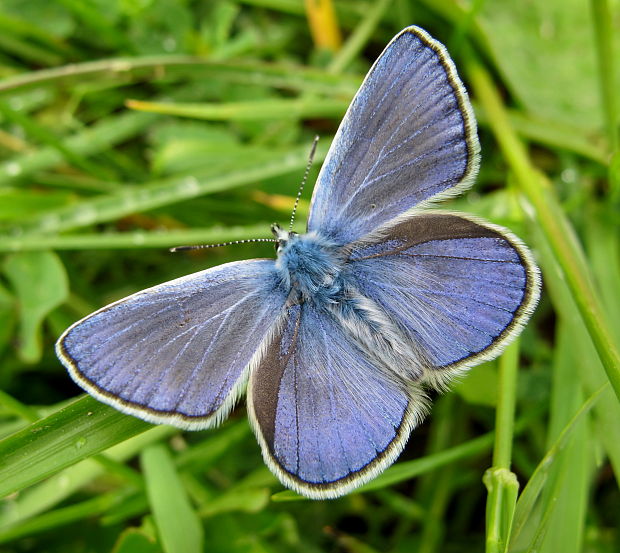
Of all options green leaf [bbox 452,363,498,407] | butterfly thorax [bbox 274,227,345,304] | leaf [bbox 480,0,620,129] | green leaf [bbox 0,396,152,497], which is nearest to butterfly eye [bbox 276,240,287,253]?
butterfly thorax [bbox 274,227,345,304]

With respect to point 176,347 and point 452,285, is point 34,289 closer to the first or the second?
point 176,347

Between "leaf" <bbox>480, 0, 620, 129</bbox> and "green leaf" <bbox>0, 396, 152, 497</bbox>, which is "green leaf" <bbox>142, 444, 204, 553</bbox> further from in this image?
"leaf" <bbox>480, 0, 620, 129</bbox>

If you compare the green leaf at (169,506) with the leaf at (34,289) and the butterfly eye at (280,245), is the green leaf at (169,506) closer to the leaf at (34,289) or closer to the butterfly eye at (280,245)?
the leaf at (34,289)

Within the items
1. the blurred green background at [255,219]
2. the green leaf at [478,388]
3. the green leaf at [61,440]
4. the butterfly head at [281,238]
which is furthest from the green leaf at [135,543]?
the green leaf at [478,388]

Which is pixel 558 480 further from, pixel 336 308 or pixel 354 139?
pixel 354 139

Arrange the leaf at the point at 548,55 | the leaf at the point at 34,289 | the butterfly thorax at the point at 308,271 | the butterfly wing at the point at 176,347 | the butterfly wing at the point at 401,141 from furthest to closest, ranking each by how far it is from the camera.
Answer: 1. the leaf at the point at 548,55
2. the leaf at the point at 34,289
3. the butterfly thorax at the point at 308,271
4. the butterfly wing at the point at 401,141
5. the butterfly wing at the point at 176,347
